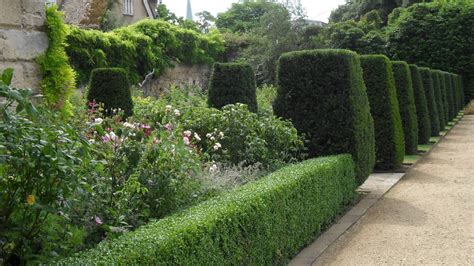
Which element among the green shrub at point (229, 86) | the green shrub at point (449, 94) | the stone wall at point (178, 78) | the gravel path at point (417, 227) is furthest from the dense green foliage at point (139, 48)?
the gravel path at point (417, 227)

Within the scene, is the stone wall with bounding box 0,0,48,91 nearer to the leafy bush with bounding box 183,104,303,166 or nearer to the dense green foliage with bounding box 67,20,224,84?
the leafy bush with bounding box 183,104,303,166

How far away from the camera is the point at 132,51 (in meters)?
18.9

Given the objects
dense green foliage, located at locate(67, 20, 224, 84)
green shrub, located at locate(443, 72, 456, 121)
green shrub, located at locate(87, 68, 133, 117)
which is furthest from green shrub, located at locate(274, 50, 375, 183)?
green shrub, located at locate(443, 72, 456, 121)

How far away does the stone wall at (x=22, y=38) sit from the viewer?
3.42m

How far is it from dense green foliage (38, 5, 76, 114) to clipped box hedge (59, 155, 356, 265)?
1044 mm

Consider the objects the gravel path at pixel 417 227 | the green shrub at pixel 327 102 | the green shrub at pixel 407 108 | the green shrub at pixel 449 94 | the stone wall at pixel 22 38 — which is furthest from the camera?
the green shrub at pixel 449 94

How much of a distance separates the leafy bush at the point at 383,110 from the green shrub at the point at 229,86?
2149 millimetres

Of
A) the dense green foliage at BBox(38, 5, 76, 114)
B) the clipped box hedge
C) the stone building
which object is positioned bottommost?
the clipped box hedge

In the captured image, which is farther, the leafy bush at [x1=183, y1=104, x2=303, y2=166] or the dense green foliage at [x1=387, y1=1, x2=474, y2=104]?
the dense green foliage at [x1=387, y1=1, x2=474, y2=104]

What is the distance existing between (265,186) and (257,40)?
2484 centimetres

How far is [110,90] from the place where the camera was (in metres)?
9.27

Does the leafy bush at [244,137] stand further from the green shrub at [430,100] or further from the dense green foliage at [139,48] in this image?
the green shrub at [430,100]

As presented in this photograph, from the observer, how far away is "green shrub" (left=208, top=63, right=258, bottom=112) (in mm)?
10867

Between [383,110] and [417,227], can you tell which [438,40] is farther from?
[417,227]
